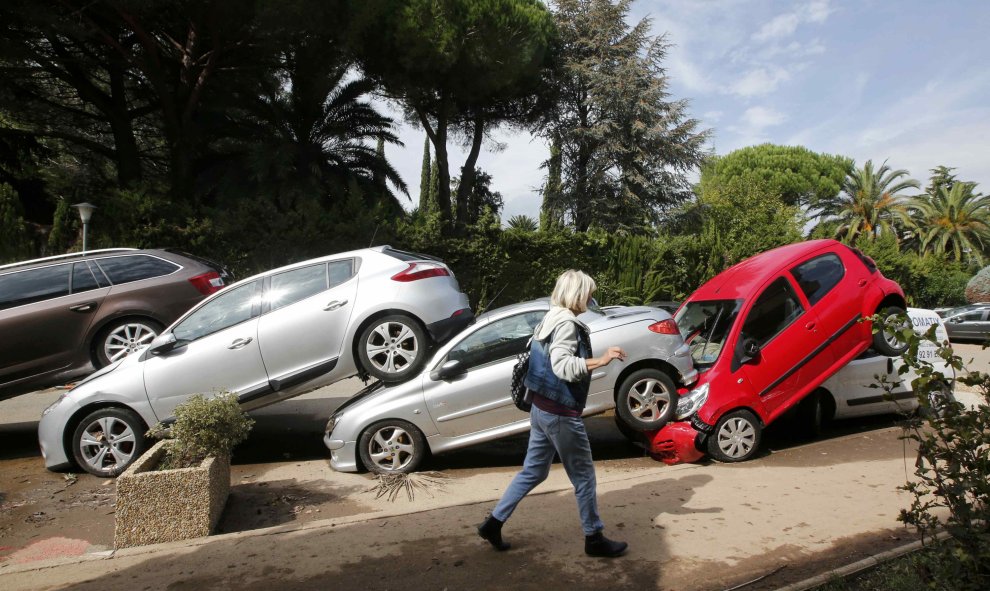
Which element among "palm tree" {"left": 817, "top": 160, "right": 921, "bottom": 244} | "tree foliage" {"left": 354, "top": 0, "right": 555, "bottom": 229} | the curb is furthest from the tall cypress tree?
the curb

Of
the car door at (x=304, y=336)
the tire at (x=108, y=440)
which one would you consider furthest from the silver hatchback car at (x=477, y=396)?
the tire at (x=108, y=440)

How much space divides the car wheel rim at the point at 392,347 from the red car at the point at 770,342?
2415 mm

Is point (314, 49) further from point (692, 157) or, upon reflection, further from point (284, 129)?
point (692, 157)

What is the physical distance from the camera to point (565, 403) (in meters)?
3.96

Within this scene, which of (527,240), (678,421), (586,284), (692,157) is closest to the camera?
(586,284)

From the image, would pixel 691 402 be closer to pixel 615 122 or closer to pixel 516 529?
pixel 516 529

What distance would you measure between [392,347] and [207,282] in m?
2.65

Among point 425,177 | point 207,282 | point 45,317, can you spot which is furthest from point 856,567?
point 425,177

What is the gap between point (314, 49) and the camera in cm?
1886

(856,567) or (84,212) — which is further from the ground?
(84,212)

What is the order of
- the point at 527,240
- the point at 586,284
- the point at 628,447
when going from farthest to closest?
the point at 527,240
the point at 628,447
the point at 586,284

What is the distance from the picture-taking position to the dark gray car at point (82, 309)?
7.12 metres

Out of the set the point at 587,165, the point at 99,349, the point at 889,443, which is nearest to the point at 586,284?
the point at 889,443

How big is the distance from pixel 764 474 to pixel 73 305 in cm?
730
